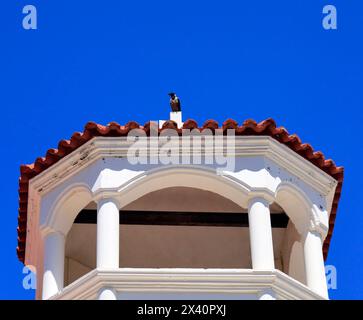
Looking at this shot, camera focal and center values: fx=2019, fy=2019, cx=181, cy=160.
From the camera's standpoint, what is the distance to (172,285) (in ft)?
79.9

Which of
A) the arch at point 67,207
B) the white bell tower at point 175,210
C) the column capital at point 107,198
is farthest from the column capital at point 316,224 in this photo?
the arch at point 67,207

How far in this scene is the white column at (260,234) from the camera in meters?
24.8

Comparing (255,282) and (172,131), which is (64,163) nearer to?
(172,131)

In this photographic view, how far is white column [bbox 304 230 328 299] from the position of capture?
2544cm

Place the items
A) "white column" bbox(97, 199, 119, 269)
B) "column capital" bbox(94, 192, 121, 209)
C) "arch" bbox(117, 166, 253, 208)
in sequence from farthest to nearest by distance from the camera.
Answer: "arch" bbox(117, 166, 253, 208) < "column capital" bbox(94, 192, 121, 209) < "white column" bbox(97, 199, 119, 269)

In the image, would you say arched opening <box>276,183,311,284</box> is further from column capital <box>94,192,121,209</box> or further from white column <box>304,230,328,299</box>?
column capital <box>94,192,121,209</box>

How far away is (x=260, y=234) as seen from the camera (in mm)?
25078

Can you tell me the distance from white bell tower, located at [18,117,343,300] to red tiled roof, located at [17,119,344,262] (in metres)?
0.01

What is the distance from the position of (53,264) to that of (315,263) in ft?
10.9

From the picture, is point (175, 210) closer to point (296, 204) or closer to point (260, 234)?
point (296, 204)

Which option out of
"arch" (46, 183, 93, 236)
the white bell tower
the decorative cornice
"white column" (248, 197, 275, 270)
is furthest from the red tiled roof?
the decorative cornice
